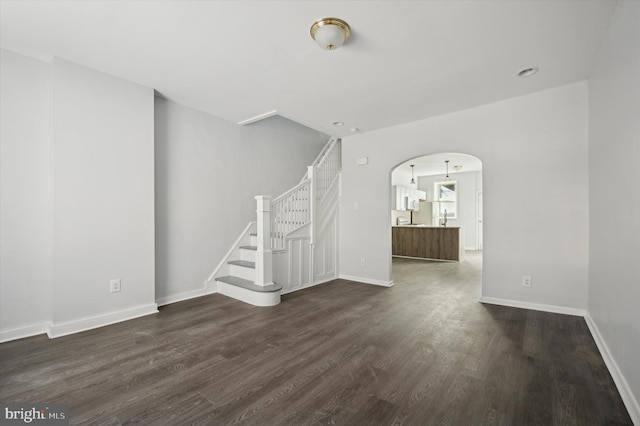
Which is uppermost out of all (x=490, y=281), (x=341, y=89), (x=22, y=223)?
(x=341, y=89)

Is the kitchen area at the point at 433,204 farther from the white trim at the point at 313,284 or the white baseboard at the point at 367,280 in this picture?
the white trim at the point at 313,284

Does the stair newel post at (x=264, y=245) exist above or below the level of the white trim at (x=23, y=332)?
above

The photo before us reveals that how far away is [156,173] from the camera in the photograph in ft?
11.5

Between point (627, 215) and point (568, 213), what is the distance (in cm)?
159

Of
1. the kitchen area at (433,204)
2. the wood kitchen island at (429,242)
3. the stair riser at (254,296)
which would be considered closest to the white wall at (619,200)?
the stair riser at (254,296)

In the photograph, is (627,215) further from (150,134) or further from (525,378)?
(150,134)

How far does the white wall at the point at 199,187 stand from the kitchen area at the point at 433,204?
4.65 m

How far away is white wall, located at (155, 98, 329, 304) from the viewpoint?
3580 millimetres

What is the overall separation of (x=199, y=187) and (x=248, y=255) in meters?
1.26

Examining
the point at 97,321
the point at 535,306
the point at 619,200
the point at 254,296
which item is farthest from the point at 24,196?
the point at 535,306

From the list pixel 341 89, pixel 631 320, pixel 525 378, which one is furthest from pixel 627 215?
pixel 341 89

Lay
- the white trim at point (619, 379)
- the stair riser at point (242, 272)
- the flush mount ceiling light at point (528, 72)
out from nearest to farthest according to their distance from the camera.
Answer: the white trim at point (619, 379) → the flush mount ceiling light at point (528, 72) → the stair riser at point (242, 272)

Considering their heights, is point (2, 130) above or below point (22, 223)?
above

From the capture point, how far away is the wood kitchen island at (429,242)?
7043 mm
